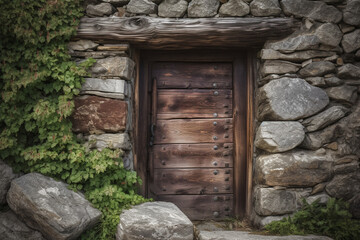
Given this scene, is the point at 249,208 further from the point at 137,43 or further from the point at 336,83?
the point at 137,43

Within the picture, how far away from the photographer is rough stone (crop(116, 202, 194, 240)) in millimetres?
2154

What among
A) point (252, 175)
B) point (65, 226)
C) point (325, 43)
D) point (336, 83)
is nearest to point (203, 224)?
point (252, 175)

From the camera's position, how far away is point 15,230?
2266mm

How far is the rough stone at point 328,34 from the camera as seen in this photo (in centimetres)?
256

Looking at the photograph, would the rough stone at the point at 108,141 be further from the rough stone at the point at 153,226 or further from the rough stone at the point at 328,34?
the rough stone at the point at 328,34

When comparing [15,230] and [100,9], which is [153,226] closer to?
[15,230]

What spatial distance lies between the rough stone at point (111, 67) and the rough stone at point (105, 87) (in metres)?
0.06

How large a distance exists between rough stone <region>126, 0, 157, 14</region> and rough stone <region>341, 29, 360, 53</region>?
1.94 metres

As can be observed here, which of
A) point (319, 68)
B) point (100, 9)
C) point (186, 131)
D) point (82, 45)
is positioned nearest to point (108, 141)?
point (186, 131)

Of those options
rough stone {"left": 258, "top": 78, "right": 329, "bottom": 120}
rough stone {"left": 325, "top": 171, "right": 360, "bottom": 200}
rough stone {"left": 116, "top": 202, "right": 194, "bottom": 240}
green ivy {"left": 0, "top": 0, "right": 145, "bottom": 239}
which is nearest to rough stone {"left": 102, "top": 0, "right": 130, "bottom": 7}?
green ivy {"left": 0, "top": 0, "right": 145, "bottom": 239}

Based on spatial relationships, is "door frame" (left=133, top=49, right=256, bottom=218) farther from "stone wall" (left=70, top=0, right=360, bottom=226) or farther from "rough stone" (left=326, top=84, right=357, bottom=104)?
"rough stone" (left=326, top=84, right=357, bottom=104)

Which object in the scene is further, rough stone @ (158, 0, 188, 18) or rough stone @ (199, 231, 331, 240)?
rough stone @ (158, 0, 188, 18)

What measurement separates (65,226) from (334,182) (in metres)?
2.47

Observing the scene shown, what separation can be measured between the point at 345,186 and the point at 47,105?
2949 mm
